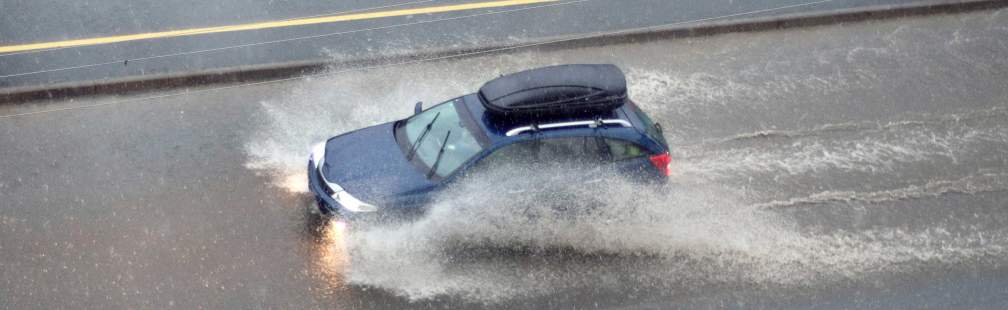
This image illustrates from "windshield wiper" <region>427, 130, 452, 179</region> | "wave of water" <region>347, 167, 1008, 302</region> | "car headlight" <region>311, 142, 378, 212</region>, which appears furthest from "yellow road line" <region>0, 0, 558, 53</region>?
"wave of water" <region>347, 167, 1008, 302</region>

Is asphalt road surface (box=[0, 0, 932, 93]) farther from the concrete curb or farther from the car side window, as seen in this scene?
the car side window

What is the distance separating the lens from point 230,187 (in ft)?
32.5

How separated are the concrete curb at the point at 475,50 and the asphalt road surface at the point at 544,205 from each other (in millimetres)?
199

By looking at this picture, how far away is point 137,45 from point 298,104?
2733 millimetres

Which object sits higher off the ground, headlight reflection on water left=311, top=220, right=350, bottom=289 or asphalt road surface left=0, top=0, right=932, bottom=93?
asphalt road surface left=0, top=0, right=932, bottom=93

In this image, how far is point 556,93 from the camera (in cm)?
909

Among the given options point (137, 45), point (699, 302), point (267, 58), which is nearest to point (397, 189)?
point (699, 302)

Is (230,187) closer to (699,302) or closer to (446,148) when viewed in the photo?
(446,148)

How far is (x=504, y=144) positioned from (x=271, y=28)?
5528mm

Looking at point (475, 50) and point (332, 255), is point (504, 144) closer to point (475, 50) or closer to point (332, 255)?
point (332, 255)

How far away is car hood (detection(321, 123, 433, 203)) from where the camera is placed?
29.0 ft

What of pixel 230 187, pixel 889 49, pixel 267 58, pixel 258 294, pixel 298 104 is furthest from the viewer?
pixel 889 49

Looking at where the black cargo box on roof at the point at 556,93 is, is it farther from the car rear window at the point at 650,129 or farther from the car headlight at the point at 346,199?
the car headlight at the point at 346,199

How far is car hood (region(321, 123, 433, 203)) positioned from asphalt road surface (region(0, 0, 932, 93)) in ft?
→ 9.82
